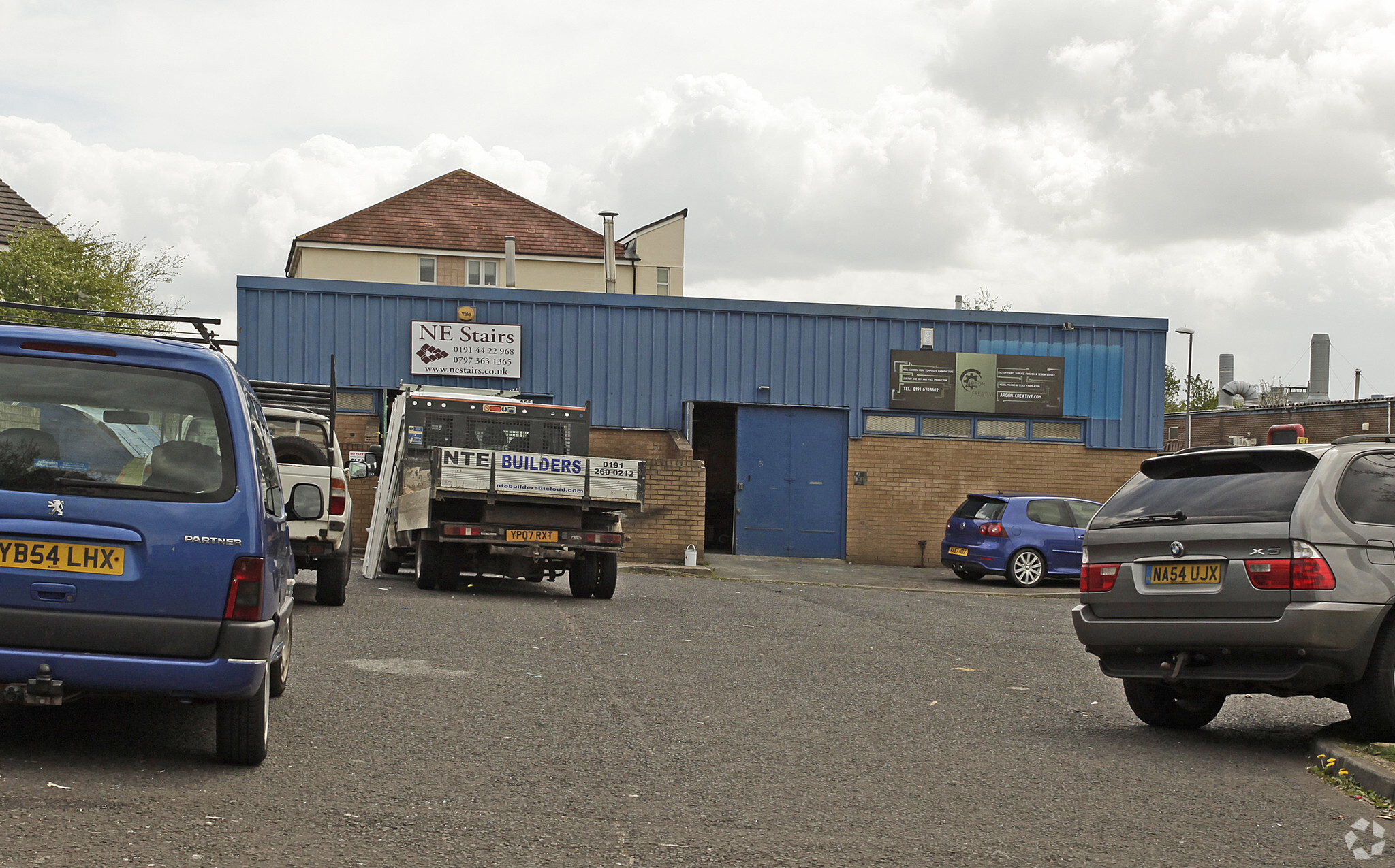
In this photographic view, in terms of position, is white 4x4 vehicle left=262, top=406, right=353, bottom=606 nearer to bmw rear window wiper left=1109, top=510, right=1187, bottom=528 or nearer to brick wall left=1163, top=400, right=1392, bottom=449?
bmw rear window wiper left=1109, top=510, right=1187, bottom=528

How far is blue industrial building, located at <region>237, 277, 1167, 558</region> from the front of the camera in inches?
1019

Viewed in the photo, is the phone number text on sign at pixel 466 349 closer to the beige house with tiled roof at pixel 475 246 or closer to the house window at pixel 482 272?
the beige house with tiled roof at pixel 475 246

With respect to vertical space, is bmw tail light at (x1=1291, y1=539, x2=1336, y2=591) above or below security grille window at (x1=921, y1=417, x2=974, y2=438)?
below

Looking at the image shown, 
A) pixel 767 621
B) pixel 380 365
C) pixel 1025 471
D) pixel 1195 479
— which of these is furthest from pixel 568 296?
pixel 1195 479

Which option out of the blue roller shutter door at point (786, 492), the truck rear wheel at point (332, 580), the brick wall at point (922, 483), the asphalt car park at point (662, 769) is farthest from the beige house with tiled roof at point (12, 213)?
the asphalt car park at point (662, 769)

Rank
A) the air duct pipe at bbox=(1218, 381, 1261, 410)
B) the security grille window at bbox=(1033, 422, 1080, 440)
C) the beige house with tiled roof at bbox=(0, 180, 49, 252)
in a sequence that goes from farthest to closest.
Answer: the air duct pipe at bbox=(1218, 381, 1261, 410), the beige house with tiled roof at bbox=(0, 180, 49, 252), the security grille window at bbox=(1033, 422, 1080, 440)

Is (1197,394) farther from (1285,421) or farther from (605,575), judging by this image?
(605,575)

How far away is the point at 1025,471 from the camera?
88.4 ft

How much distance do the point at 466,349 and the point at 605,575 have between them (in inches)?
444

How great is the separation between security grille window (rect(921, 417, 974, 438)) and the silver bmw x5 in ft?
61.4

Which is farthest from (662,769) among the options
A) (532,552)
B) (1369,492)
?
(532,552)

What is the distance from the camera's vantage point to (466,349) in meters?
26.1

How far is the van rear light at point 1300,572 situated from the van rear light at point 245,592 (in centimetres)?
498

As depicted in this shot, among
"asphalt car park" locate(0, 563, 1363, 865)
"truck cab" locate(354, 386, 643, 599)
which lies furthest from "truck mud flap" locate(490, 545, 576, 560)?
"asphalt car park" locate(0, 563, 1363, 865)
